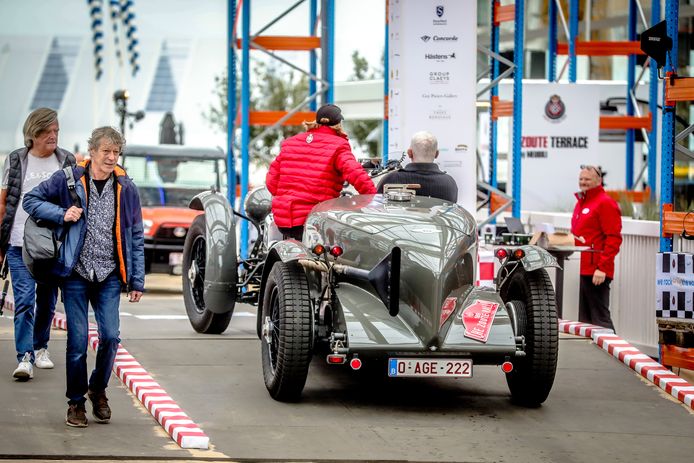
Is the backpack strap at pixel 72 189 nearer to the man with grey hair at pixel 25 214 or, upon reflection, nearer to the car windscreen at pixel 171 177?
the man with grey hair at pixel 25 214

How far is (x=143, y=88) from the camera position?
198 feet

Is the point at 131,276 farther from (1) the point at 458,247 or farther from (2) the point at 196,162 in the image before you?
(2) the point at 196,162

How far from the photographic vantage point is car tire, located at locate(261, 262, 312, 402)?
7625mm

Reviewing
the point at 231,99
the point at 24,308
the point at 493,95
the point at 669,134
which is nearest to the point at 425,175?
the point at 669,134

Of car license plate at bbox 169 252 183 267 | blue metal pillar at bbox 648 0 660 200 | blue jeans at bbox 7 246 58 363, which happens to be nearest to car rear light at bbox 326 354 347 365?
blue jeans at bbox 7 246 58 363

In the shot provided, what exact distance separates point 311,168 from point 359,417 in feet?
7.57

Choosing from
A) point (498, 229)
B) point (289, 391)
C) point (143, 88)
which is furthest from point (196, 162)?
point (143, 88)

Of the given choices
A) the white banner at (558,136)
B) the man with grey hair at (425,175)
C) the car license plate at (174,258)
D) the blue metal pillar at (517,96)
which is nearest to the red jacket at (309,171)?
the man with grey hair at (425,175)

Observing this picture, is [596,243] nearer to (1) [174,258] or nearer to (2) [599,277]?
(2) [599,277]

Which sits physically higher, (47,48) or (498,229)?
(47,48)

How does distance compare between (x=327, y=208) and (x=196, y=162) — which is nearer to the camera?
(x=327, y=208)

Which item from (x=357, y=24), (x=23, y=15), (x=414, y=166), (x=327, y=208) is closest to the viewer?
(x=327, y=208)

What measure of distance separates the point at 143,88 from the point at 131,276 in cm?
5435

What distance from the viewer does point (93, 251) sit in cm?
700
